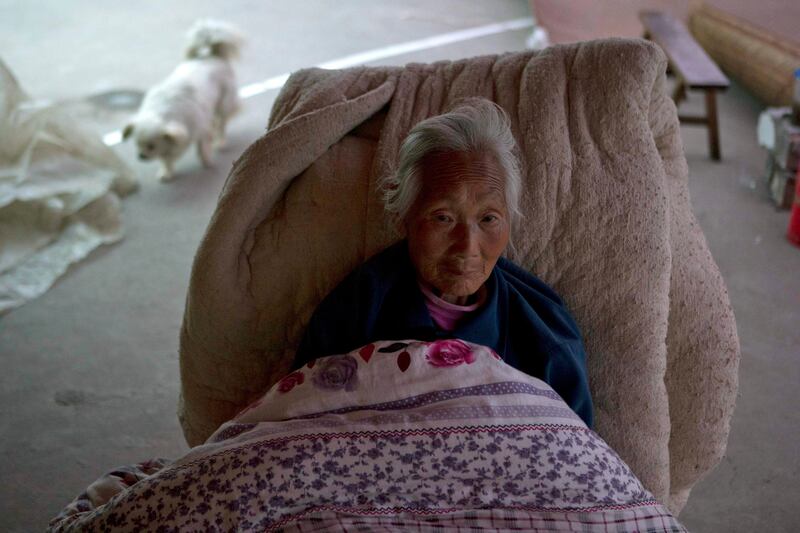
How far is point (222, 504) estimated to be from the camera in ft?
4.14

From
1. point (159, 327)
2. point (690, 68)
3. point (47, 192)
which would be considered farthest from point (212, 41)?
point (690, 68)

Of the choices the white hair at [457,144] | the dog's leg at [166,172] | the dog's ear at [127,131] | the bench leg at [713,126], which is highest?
the white hair at [457,144]

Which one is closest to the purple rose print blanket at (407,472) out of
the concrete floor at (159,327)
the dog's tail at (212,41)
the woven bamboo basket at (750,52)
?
the concrete floor at (159,327)

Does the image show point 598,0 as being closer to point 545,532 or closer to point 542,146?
point 542,146

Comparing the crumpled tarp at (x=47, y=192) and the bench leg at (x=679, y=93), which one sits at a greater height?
the crumpled tarp at (x=47, y=192)

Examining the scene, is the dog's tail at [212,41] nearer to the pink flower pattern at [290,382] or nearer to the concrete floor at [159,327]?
the concrete floor at [159,327]

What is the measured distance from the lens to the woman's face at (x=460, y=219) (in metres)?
1.45

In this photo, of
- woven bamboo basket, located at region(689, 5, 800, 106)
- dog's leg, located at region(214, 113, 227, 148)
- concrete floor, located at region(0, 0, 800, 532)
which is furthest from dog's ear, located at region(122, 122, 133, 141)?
woven bamboo basket, located at region(689, 5, 800, 106)

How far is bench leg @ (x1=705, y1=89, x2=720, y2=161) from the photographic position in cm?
388

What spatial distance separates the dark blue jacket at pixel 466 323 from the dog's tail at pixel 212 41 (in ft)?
9.76

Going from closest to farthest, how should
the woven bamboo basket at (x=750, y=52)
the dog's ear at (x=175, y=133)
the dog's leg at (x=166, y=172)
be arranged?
the dog's ear at (x=175, y=133) < the dog's leg at (x=166, y=172) < the woven bamboo basket at (x=750, y=52)

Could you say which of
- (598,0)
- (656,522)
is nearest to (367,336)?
(656,522)

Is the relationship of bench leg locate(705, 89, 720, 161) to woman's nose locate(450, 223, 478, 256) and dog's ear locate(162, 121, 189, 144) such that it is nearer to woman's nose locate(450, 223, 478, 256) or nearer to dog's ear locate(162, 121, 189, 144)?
dog's ear locate(162, 121, 189, 144)

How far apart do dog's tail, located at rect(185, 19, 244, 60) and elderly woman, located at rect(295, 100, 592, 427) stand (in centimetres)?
290
